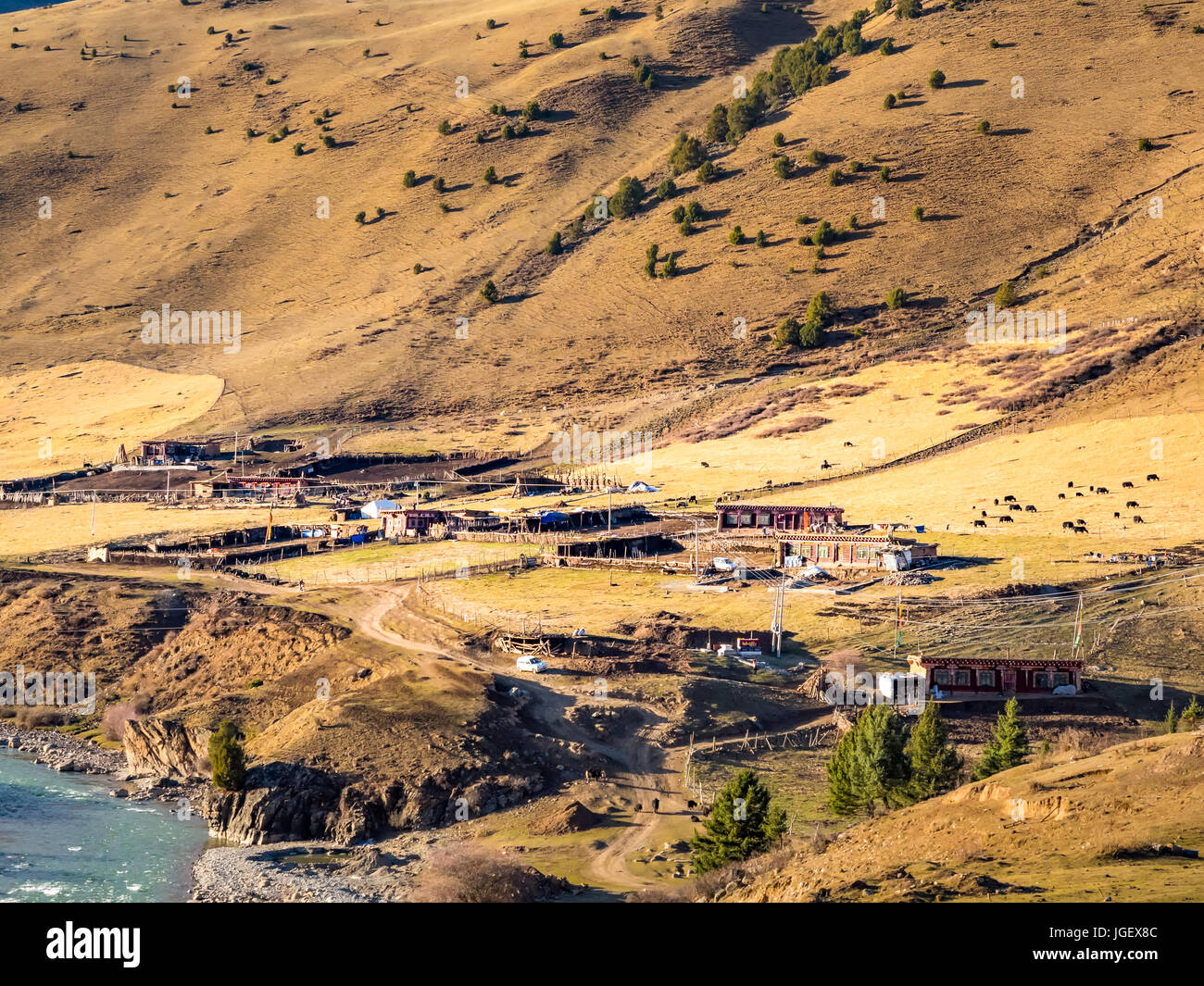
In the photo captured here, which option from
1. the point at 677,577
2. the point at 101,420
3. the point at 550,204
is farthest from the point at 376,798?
the point at 550,204

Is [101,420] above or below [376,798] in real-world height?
above

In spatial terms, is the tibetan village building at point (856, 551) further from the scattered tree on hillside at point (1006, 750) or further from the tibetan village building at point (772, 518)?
the scattered tree on hillside at point (1006, 750)

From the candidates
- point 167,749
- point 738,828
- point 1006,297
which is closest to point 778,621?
point 738,828

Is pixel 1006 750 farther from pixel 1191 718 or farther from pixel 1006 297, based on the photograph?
pixel 1006 297

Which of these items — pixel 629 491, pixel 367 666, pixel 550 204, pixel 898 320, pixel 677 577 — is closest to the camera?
pixel 367 666

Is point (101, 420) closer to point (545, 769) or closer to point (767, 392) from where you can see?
point (767, 392)

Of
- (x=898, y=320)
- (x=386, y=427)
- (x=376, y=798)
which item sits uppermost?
(x=898, y=320)

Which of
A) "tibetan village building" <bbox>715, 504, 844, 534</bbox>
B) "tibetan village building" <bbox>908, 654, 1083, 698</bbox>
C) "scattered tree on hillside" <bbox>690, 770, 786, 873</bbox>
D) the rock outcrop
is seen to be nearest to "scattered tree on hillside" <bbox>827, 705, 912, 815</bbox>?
"scattered tree on hillside" <bbox>690, 770, 786, 873</bbox>
